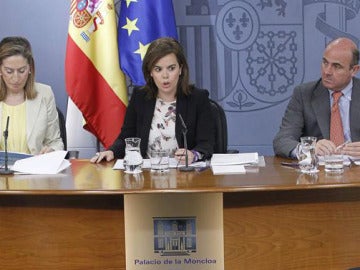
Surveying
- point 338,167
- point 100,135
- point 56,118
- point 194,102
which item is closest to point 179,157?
point 194,102

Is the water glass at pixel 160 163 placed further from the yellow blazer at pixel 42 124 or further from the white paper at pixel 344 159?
the yellow blazer at pixel 42 124

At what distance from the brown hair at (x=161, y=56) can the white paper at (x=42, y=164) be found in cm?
62

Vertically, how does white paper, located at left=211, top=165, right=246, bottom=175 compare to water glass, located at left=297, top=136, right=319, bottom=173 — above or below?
below

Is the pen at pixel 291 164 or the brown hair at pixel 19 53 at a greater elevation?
the brown hair at pixel 19 53

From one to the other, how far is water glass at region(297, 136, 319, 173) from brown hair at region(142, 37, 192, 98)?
816 mm

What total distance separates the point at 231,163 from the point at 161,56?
69cm

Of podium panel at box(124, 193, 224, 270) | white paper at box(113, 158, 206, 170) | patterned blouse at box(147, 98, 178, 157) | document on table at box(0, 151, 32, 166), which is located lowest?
podium panel at box(124, 193, 224, 270)

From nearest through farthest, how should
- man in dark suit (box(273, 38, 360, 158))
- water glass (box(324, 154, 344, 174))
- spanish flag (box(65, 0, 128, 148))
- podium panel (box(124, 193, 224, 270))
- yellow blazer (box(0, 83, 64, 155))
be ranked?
podium panel (box(124, 193, 224, 270)) < water glass (box(324, 154, 344, 174)) < man in dark suit (box(273, 38, 360, 158)) < yellow blazer (box(0, 83, 64, 155)) < spanish flag (box(65, 0, 128, 148))

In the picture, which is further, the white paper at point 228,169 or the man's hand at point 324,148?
the man's hand at point 324,148

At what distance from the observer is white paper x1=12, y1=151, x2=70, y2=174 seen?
8.49 ft

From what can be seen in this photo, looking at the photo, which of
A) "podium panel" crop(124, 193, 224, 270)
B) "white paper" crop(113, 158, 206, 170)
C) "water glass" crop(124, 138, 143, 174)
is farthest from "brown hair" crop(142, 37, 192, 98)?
"podium panel" crop(124, 193, 224, 270)

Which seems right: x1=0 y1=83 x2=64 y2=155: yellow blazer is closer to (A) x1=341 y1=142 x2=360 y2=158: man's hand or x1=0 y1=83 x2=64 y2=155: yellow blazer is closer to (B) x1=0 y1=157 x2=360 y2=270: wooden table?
(B) x1=0 y1=157 x2=360 y2=270: wooden table

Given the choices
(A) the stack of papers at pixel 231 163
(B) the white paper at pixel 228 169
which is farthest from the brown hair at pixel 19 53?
(B) the white paper at pixel 228 169

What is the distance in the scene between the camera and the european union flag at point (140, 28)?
3.90 meters
